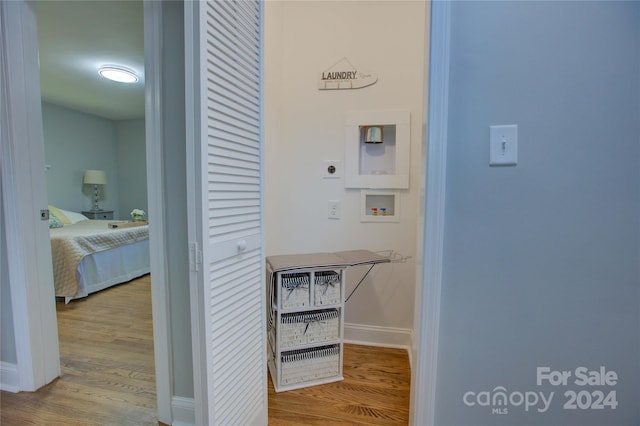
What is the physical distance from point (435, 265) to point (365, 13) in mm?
1912

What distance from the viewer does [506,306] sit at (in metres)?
0.90

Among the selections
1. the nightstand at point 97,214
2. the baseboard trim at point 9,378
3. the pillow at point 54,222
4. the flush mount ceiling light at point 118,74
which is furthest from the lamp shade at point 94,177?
the baseboard trim at point 9,378

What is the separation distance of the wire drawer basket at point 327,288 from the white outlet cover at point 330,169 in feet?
2.44

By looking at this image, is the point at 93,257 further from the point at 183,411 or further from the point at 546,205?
the point at 546,205

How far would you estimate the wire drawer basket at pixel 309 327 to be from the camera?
161 cm

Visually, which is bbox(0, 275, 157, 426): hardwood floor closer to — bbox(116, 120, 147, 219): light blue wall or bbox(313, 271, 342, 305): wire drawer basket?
bbox(313, 271, 342, 305): wire drawer basket

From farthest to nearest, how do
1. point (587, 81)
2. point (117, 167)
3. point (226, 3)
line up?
point (117, 167) → point (226, 3) → point (587, 81)

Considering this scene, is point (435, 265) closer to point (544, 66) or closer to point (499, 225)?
point (499, 225)

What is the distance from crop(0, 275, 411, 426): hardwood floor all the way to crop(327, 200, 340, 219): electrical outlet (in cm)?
99

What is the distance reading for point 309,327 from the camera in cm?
165

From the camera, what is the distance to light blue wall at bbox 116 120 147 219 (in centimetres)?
568

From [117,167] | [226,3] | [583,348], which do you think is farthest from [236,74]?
[117,167]

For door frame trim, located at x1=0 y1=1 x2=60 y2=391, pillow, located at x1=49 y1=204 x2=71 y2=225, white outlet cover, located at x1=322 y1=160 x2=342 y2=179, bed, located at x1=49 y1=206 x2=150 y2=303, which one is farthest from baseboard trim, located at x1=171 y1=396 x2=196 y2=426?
pillow, located at x1=49 y1=204 x2=71 y2=225

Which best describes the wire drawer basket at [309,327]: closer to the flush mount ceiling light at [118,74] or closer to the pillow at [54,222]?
the flush mount ceiling light at [118,74]
